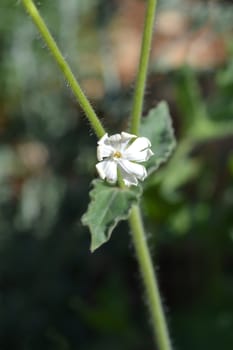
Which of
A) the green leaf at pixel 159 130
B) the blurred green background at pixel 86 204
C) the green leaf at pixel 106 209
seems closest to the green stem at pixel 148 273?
the green leaf at pixel 106 209

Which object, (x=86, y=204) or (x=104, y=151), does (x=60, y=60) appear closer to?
(x=104, y=151)

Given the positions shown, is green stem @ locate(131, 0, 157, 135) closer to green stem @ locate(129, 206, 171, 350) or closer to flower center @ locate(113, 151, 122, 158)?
flower center @ locate(113, 151, 122, 158)

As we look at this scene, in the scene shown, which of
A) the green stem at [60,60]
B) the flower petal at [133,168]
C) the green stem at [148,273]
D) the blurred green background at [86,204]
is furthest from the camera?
the blurred green background at [86,204]

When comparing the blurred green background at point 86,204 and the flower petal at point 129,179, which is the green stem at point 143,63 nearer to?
the flower petal at point 129,179

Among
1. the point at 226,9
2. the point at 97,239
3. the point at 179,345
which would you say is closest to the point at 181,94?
the point at 226,9

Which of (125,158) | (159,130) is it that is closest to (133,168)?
(125,158)

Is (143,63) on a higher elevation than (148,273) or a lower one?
higher

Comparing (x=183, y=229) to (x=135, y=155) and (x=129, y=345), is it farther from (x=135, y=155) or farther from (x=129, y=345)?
(x=135, y=155)

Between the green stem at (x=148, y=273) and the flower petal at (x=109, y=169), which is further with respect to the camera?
the green stem at (x=148, y=273)
